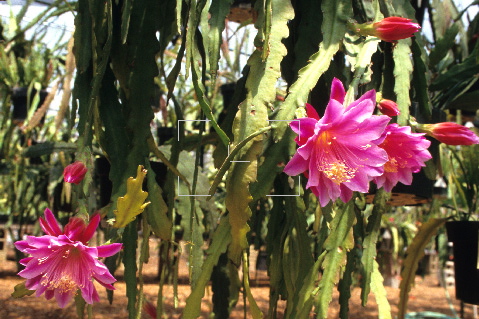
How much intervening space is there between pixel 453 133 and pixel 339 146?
208 millimetres

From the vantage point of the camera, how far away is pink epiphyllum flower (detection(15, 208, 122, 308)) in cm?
71

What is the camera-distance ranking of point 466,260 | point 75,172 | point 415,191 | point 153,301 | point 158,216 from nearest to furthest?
point 75,172 < point 158,216 < point 415,191 < point 466,260 < point 153,301

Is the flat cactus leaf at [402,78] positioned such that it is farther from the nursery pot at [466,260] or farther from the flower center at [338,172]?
the nursery pot at [466,260]

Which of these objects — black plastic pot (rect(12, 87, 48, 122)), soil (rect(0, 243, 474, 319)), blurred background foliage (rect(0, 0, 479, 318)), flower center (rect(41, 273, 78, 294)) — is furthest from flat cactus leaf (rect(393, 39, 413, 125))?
black plastic pot (rect(12, 87, 48, 122))

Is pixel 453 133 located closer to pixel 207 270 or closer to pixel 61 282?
pixel 207 270

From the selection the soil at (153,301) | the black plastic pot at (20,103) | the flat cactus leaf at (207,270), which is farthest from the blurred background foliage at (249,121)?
the black plastic pot at (20,103)

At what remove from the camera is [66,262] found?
735 mm

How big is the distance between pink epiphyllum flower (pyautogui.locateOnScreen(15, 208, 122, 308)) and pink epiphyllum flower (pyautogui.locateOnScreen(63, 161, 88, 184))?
0.21ft

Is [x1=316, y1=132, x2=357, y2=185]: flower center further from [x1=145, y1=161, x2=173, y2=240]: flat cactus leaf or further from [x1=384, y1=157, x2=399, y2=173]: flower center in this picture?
[x1=145, y1=161, x2=173, y2=240]: flat cactus leaf

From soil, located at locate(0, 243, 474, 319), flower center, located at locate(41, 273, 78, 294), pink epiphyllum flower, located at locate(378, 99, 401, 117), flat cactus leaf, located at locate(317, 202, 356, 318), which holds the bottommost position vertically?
soil, located at locate(0, 243, 474, 319)

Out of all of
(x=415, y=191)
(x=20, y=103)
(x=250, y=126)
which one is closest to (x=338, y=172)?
(x=250, y=126)

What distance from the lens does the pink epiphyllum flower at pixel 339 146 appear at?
0.65m

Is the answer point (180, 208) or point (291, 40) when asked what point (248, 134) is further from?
point (180, 208)

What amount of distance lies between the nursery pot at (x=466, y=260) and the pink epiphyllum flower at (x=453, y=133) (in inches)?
39.2
